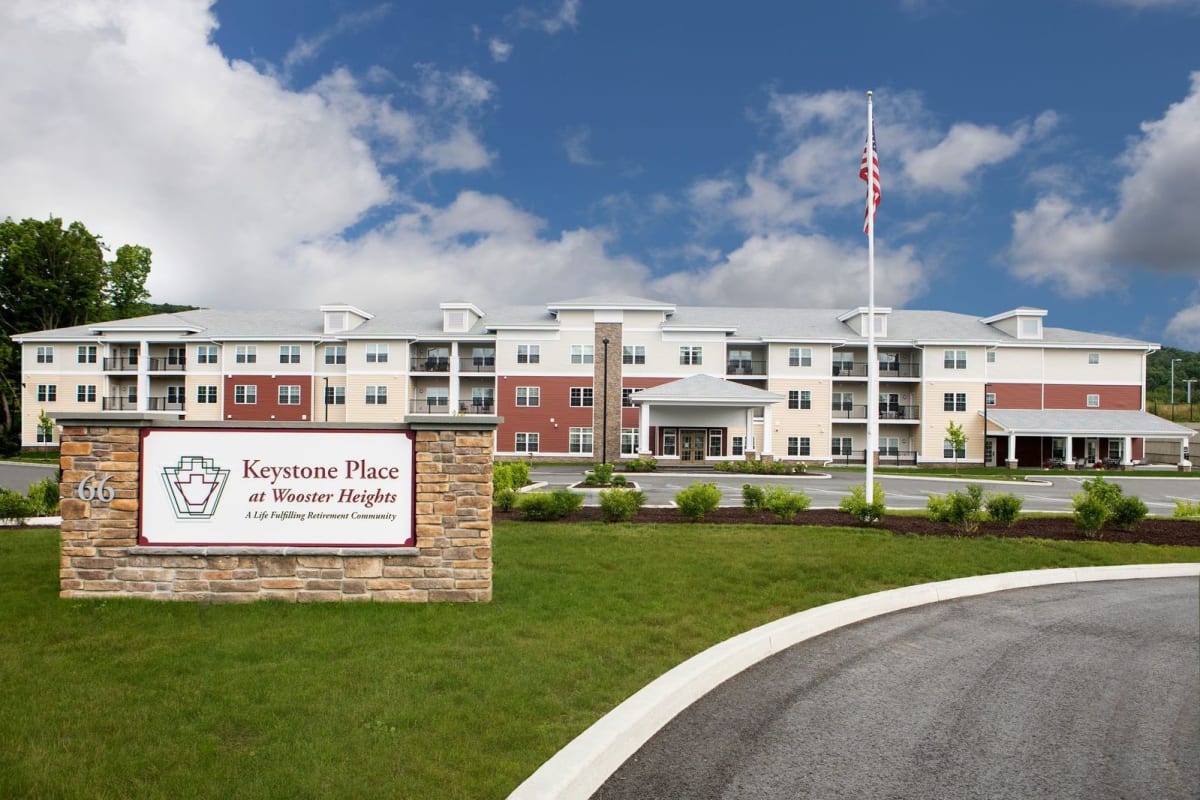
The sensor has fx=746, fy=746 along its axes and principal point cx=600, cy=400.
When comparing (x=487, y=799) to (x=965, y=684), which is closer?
(x=487, y=799)

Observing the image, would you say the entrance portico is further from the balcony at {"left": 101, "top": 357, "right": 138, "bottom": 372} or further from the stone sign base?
the balcony at {"left": 101, "top": 357, "right": 138, "bottom": 372}

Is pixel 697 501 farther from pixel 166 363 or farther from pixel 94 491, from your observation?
pixel 166 363

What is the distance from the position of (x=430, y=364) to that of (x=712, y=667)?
1814 inches

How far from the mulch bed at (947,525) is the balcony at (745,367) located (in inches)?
1266

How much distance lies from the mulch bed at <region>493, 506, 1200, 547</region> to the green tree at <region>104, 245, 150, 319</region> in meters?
65.6

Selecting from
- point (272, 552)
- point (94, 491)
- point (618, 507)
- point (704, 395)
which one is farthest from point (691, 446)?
point (94, 491)

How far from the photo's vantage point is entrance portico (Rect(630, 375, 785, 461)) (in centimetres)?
4131

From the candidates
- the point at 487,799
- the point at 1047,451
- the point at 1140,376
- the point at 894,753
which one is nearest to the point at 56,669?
the point at 487,799

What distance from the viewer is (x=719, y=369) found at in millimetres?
47531

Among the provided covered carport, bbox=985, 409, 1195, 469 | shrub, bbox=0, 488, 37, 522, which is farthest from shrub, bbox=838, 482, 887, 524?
covered carport, bbox=985, 409, 1195, 469

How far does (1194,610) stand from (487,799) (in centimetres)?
928

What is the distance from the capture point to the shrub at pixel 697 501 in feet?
51.3

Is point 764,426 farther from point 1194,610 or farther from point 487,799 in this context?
point 487,799

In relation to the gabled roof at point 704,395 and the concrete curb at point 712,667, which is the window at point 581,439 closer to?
the gabled roof at point 704,395
